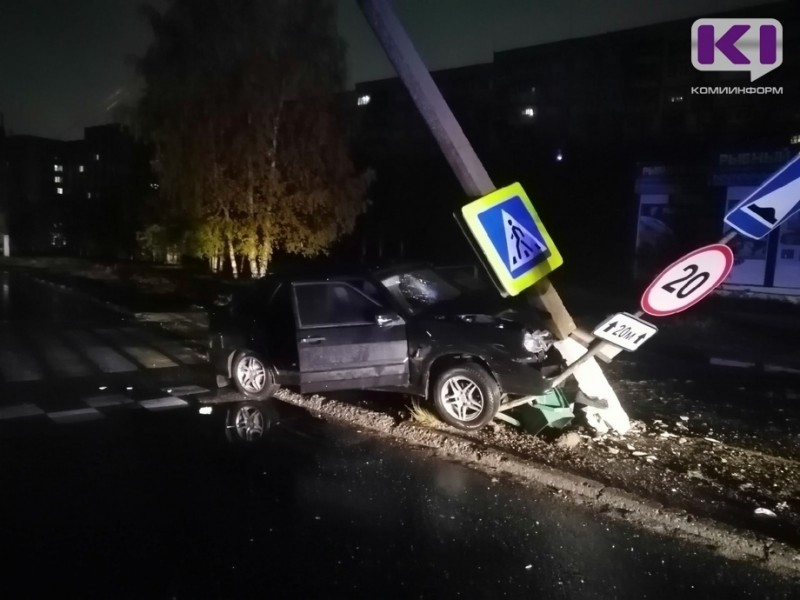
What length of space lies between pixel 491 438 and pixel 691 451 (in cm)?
184

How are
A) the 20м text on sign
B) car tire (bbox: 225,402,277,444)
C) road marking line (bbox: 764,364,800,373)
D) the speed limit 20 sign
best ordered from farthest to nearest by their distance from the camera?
road marking line (bbox: 764,364,800,373) → car tire (bbox: 225,402,277,444) → the speed limit 20 sign → the 20м text on sign

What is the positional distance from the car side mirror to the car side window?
0.20 meters

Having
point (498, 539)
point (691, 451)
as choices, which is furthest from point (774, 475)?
point (498, 539)

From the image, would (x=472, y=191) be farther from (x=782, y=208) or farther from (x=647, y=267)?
(x=647, y=267)

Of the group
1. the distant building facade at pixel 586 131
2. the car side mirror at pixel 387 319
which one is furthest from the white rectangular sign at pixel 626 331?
the distant building facade at pixel 586 131

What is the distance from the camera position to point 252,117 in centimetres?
1997

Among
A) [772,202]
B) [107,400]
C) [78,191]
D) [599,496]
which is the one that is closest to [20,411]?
[107,400]

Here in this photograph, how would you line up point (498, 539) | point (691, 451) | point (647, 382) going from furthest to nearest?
point (647, 382)
point (691, 451)
point (498, 539)

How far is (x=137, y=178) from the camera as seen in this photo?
103 ft

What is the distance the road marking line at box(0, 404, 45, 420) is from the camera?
25.3 ft

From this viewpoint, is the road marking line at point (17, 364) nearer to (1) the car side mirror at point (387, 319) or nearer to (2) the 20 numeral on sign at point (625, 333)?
(1) the car side mirror at point (387, 319)

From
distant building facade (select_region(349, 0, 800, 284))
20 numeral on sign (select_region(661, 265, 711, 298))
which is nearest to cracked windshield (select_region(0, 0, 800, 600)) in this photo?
20 numeral on sign (select_region(661, 265, 711, 298))

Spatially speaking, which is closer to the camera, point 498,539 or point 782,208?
point 498,539

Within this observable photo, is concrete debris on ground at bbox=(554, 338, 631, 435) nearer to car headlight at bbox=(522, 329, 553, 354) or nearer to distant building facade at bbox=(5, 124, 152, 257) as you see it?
car headlight at bbox=(522, 329, 553, 354)
